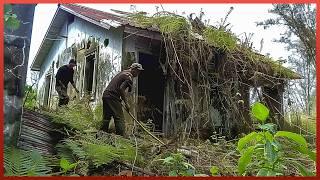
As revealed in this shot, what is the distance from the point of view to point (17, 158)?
13.7ft

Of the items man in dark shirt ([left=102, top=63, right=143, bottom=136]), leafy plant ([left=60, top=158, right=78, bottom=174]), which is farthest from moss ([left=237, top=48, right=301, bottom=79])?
leafy plant ([left=60, top=158, right=78, bottom=174])

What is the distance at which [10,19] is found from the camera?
3625 mm

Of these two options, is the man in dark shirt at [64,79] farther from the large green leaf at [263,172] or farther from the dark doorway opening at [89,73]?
the large green leaf at [263,172]

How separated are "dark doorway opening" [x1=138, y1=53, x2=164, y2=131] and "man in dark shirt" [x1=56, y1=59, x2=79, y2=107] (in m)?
1.17

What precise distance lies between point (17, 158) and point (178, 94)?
4.04 meters

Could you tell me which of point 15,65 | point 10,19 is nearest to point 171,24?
point 15,65

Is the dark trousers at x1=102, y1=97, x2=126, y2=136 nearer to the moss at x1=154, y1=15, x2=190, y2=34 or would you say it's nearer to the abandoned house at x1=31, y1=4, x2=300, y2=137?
the abandoned house at x1=31, y1=4, x2=300, y2=137

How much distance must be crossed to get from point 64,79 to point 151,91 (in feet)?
4.95

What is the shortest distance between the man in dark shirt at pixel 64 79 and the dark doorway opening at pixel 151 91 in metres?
1.17

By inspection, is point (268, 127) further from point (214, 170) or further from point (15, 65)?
point (15, 65)

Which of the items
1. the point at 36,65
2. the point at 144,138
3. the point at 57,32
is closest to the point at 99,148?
the point at 144,138

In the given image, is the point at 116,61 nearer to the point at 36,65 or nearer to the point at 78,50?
the point at 78,50

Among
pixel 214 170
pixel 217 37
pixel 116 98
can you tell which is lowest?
pixel 214 170

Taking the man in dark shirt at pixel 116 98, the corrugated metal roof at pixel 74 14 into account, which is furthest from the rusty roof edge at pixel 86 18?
the man in dark shirt at pixel 116 98
